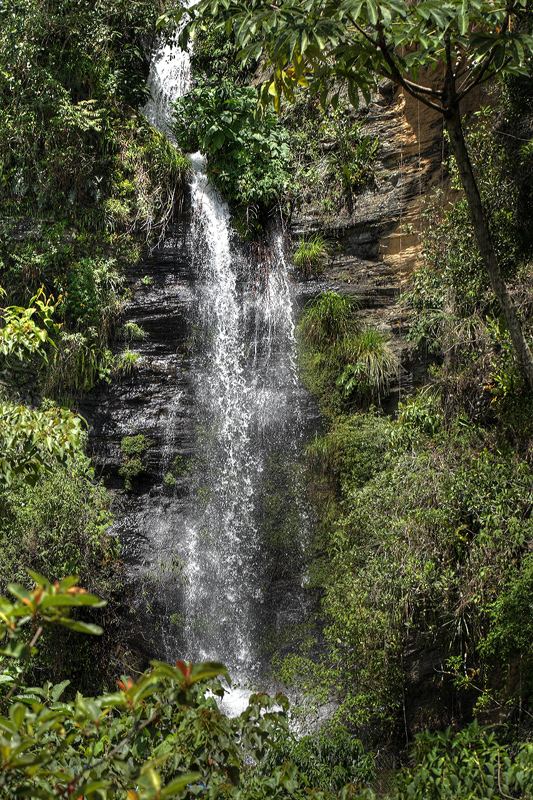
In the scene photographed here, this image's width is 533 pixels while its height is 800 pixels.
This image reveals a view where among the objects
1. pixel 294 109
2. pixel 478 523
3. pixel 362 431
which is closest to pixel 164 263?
pixel 294 109

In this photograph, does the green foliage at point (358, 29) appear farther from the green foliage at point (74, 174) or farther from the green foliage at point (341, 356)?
the green foliage at point (74, 174)

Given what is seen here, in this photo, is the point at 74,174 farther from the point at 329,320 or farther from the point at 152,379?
the point at 329,320

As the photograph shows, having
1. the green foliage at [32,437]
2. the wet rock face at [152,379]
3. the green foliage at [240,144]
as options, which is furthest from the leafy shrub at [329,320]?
the green foliage at [32,437]

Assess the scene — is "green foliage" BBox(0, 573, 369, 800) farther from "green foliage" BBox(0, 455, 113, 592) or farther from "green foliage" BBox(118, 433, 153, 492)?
"green foliage" BBox(118, 433, 153, 492)

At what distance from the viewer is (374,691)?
5766 mm

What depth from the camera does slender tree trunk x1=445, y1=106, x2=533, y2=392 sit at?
4250 millimetres

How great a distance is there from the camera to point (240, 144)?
9312mm

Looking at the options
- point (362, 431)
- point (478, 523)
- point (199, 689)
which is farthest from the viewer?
point (362, 431)

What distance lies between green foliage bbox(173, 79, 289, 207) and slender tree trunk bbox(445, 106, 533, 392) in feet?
16.8

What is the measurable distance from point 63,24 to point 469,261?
6835 millimetres

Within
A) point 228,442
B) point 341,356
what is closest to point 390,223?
point 341,356

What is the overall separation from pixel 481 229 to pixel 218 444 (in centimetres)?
502

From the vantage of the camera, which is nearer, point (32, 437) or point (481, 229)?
point (32, 437)

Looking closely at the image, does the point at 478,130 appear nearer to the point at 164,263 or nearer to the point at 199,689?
the point at 164,263
